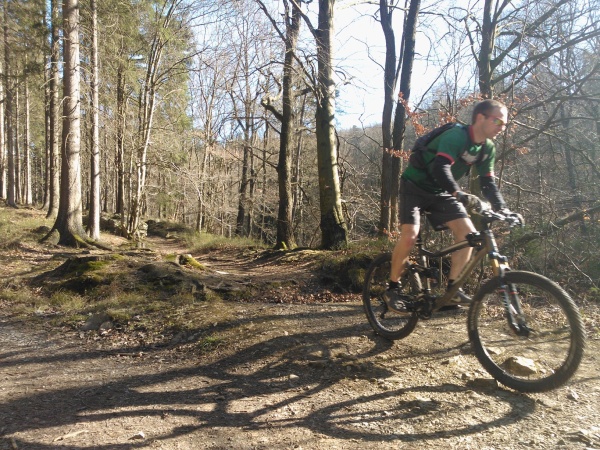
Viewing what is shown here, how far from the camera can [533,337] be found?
277 centimetres

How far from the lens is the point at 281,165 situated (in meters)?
11.6

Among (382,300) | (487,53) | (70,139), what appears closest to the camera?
(382,300)

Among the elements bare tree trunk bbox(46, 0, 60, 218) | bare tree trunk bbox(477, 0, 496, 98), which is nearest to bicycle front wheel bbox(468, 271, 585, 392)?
bare tree trunk bbox(477, 0, 496, 98)

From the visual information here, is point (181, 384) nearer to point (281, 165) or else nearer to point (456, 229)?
point (456, 229)

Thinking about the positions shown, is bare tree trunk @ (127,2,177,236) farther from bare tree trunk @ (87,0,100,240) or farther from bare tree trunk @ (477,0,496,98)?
bare tree trunk @ (477,0,496,98)

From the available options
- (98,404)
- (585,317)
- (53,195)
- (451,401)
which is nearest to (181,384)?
(98,404)

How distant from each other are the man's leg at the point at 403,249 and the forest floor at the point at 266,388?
655 mm

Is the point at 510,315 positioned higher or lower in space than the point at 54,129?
lower

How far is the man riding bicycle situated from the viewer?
113 inches

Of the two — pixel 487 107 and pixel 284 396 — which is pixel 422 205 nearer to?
pixel 487 107

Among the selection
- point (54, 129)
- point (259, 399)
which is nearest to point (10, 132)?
point (54, 129)

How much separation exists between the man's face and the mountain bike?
0.59 m

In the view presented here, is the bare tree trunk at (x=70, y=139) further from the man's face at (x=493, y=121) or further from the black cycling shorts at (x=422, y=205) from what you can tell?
the man's face at (x=493, y=121)

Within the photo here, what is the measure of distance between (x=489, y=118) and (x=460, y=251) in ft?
3.37
